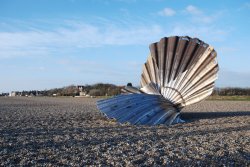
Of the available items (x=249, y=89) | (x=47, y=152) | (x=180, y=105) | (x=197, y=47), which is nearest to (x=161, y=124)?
(x=180, y=105)

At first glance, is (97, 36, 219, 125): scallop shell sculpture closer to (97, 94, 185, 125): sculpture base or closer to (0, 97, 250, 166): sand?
(97, 94, 185, 125): sculpture base

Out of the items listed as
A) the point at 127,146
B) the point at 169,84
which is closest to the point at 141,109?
the point at 169,84

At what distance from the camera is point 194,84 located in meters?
15.5

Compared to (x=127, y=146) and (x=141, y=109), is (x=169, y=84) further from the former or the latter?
(x=127, y=146)

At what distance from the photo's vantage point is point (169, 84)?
16.1m

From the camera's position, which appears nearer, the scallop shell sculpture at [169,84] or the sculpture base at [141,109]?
the sculpture base at [141,109]

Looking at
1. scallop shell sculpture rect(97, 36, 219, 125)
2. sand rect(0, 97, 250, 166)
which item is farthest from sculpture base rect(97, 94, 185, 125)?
sand rect(0, 97, 250, 166)

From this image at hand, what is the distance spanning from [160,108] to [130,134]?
4097 millimetres

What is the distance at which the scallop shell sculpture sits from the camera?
14.0 m

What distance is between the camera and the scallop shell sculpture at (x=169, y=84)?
14000 millimetres

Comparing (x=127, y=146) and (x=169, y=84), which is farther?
(x=169, y=84)

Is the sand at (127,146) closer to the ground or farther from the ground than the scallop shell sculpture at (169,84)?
closer to the ground

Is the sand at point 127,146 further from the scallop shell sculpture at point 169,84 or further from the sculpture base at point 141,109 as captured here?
the scallop shell sculpture at point 169,84

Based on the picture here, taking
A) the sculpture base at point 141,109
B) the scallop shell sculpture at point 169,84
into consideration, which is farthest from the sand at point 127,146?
the scallop shell sculpture at point 169,84
